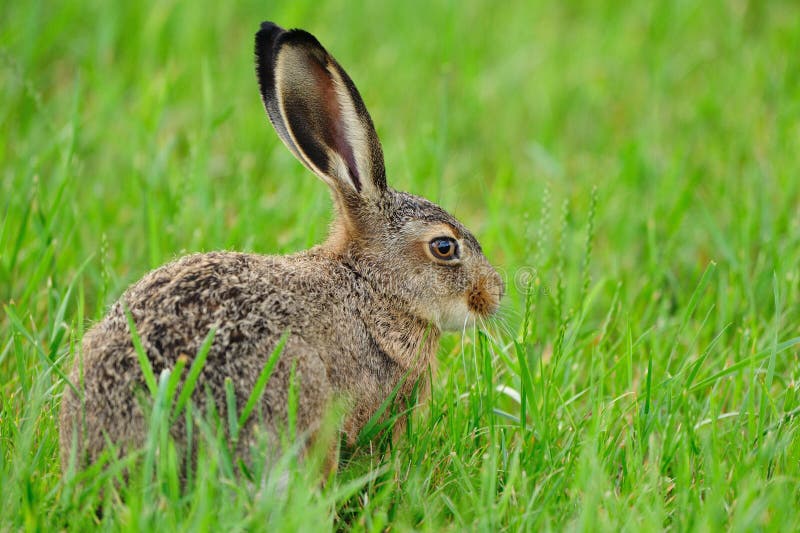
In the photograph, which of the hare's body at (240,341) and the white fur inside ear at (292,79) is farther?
the white fur inside ear at (292,79)

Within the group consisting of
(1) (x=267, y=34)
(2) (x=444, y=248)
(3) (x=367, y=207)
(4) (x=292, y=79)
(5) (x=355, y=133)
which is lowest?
(2) (x=444, y=248)

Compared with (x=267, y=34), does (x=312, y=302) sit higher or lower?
lower

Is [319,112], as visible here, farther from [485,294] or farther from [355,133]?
[485,294]

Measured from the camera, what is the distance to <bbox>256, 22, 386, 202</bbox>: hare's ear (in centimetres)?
462

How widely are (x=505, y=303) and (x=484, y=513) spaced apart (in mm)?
1753

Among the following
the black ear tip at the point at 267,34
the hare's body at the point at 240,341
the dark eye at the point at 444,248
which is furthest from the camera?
the dark eye at the point at 444,248

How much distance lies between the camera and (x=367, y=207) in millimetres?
4883

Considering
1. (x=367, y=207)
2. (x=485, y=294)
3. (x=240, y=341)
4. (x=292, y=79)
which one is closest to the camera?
(x=240, y=341)

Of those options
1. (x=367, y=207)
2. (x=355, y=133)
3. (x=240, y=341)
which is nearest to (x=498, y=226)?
(x=367, y=207)

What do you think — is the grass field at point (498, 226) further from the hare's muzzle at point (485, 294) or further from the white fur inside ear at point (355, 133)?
the white fur inside ear at point (355, 133)

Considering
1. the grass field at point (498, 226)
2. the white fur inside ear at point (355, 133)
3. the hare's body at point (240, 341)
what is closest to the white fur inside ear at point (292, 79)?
the white fur inside ear at point (355, 133)

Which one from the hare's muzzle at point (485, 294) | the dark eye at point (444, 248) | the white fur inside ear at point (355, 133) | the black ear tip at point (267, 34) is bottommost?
the hare's muzzle at point (485, 294)

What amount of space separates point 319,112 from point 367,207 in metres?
0.47

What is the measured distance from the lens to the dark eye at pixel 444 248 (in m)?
4.88
